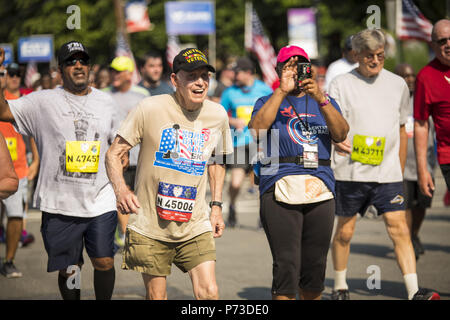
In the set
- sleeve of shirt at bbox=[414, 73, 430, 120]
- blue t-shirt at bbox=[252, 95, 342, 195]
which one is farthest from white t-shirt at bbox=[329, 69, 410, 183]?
blue t-shirt at bbox=[252, 95, 342, 195]

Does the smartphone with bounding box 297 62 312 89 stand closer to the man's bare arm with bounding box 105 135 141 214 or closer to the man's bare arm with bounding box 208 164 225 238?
the man's bare arm with bounding box 208 164 225 238

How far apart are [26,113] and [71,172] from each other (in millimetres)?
571

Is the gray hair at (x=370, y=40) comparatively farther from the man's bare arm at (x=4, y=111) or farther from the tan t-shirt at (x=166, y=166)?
the man's bare arm at (x=4, y=111)

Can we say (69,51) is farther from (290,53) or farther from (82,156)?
(290,53)

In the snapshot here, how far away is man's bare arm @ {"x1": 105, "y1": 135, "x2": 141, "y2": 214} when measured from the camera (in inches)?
191

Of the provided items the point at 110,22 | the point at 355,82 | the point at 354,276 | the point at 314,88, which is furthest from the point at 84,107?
the point at 110,22

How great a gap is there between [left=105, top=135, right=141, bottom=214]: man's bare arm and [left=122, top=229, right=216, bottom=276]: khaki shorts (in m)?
0.26

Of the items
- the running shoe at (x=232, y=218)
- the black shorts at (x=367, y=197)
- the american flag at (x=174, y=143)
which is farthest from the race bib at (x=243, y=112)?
the american flag at (x=174, y=143)

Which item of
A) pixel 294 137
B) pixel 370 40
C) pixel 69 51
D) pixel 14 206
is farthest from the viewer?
pixel 14 206

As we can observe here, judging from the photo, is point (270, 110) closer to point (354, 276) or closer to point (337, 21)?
point (354, 276)

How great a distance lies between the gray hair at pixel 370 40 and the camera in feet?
21.2

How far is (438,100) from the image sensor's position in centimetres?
640

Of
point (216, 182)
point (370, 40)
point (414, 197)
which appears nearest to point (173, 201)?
point (216, 182)

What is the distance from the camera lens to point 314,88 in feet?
17.1
